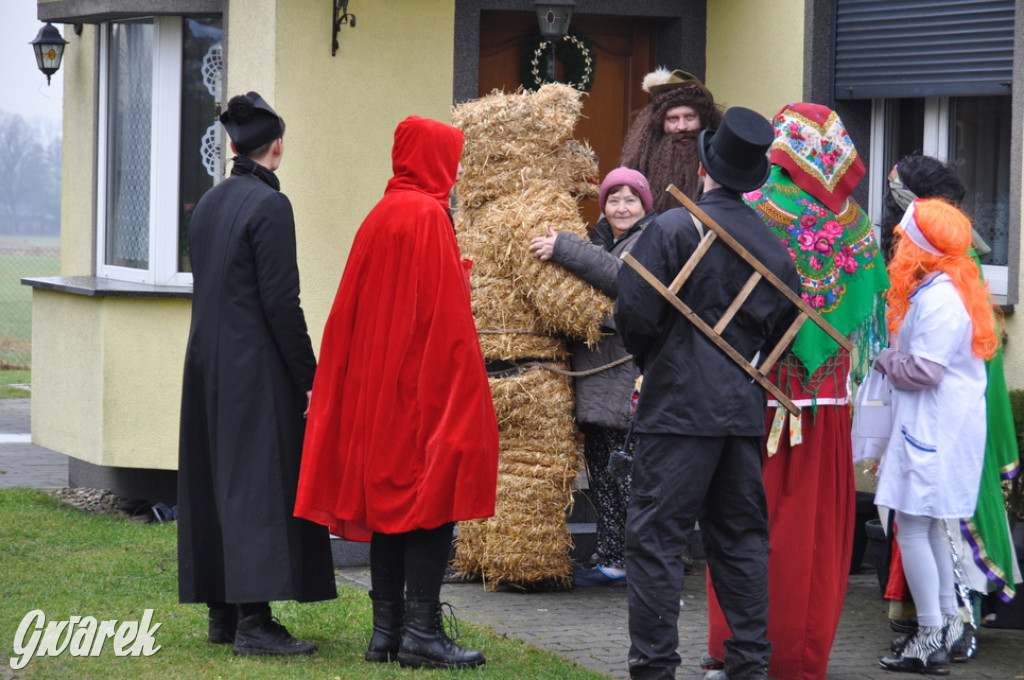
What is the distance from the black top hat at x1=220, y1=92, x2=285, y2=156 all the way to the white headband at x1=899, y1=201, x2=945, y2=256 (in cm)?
251

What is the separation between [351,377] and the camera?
16.2 feet

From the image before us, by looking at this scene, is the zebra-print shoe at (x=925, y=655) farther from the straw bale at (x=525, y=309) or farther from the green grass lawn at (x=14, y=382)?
the green grass lawn at (x=14, y=382)

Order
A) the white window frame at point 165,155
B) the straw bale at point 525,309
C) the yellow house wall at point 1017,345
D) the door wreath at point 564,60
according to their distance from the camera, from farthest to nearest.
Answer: the door wreath at point 564,60, the white window frame at point 165,155, the yellow house wall at point 1017,345, the straw bale at point 525,309

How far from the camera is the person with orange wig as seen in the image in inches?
208

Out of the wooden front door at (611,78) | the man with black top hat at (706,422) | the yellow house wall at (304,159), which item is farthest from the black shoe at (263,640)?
the wooden front door at (611,78)

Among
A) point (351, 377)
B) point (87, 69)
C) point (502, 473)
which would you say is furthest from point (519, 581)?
point (87, 69)

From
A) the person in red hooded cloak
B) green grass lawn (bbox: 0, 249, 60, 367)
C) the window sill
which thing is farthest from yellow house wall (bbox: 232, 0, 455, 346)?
green grass lawn (bbox: 0, 249, 60, 367)

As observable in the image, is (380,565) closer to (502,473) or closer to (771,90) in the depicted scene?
(502,473)

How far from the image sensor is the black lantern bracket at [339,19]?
24.2 ft

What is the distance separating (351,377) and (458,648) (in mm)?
1075

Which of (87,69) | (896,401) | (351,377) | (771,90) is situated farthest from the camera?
(87,69)

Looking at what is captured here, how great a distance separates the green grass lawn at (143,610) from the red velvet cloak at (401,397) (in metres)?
0.58

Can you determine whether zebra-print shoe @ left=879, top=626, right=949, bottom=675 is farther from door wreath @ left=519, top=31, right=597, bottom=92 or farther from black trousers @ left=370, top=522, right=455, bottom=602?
door wreath @ left=519, top=31, right=597, bottom=92

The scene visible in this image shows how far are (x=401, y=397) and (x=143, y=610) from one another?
1840mm
